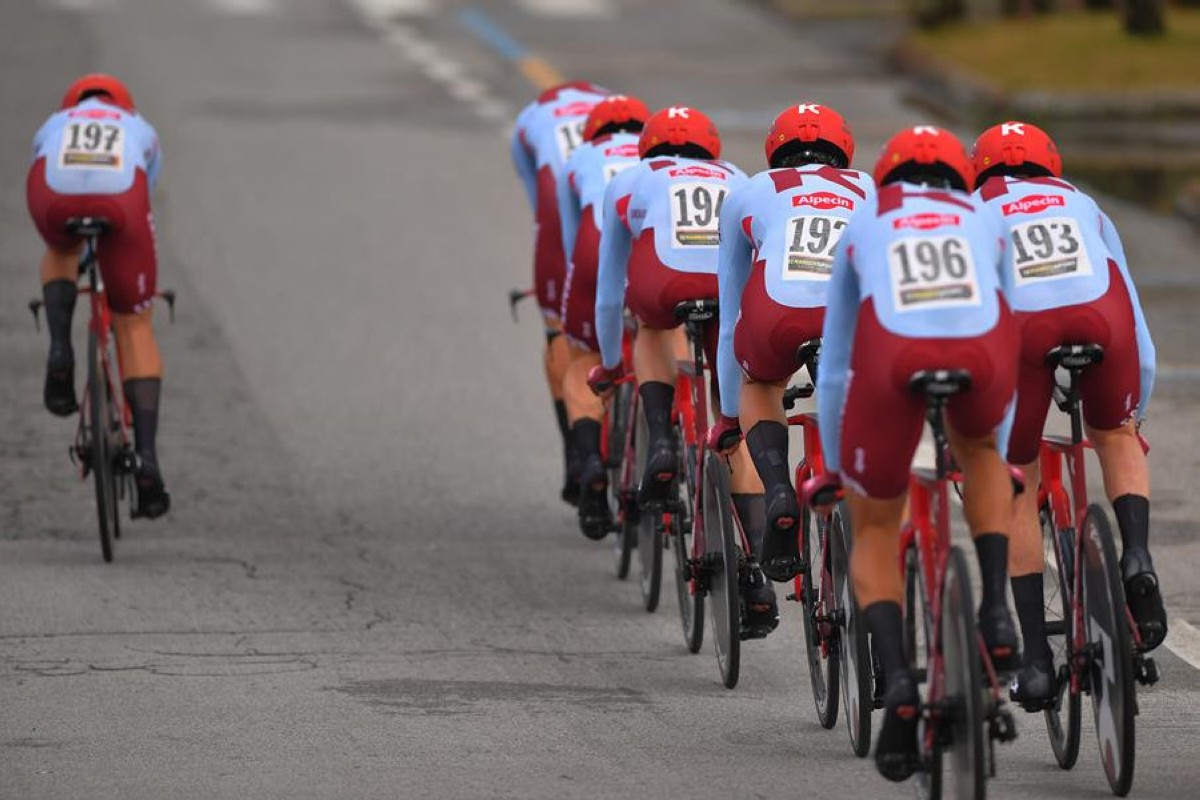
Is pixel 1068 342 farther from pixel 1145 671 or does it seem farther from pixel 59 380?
pixel 59 380

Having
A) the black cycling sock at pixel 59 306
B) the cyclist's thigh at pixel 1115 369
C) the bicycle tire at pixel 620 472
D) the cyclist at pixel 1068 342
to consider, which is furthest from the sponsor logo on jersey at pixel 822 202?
the black cycling sock at pixel 59 306

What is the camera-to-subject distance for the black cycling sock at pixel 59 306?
12.2 meters

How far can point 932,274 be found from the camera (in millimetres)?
7363

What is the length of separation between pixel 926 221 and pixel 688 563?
9.63ft

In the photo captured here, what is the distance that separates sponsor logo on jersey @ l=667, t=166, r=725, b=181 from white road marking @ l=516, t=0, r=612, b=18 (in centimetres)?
2265

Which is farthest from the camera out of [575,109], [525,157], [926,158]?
[525,157]

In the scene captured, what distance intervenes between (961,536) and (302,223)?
959cm

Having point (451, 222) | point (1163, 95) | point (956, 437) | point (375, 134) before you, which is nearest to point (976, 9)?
point (1163, 95)

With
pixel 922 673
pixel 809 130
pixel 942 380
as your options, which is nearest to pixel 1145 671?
pixel 922 673

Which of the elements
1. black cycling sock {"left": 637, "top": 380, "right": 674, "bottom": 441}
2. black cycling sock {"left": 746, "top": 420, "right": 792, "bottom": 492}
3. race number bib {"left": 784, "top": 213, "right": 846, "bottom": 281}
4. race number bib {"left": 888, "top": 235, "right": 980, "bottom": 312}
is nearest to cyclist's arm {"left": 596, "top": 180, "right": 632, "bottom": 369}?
black cycling sock {"left": 637, "top": 380, "right": 674, "bottom": 441}

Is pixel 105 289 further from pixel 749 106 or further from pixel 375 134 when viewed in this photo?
pixel 749 106

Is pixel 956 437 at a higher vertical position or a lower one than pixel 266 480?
higher

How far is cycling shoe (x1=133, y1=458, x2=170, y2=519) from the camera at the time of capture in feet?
39.0

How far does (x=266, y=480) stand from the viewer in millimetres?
13586
